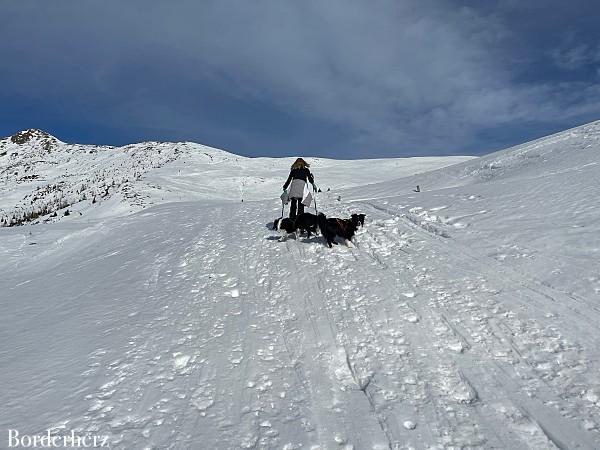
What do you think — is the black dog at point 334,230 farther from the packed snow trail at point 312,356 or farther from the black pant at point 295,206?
the black pant at point 295,206

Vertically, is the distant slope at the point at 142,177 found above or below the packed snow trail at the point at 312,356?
above

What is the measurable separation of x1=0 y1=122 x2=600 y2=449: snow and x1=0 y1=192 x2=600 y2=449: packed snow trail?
20 millimetres

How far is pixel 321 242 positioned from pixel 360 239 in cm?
84

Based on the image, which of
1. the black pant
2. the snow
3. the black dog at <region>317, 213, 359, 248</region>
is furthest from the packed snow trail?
the black pant

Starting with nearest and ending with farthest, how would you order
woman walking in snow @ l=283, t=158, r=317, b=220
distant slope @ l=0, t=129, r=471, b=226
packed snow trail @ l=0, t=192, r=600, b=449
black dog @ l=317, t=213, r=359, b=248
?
packed snow trail @ l=0, t=192, r=600, b=449 < black dog @ l=317, t=213, r=359, b=248 < woman walking in snow @ l=283, t=158, r=317, b=220 < distant slope @ l=0, t=129, r=471, b=226

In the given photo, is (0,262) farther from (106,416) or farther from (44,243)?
(106,416)

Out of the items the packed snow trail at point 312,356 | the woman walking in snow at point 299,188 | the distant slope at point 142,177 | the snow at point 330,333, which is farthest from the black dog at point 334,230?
the distant slope at point 142,177

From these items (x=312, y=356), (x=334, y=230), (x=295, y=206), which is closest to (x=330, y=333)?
(x=312, y=356)

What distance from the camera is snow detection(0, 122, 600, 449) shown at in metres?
3.17

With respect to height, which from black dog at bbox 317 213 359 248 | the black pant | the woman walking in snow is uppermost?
the woman walking in snow

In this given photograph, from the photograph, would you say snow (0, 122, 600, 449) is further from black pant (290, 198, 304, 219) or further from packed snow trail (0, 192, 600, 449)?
black pant (290, 198, 304, 219)

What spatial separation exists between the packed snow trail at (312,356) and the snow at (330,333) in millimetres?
20

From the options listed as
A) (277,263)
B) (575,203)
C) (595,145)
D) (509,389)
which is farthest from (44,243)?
(595,145)

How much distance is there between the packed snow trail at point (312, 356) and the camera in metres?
3.11
